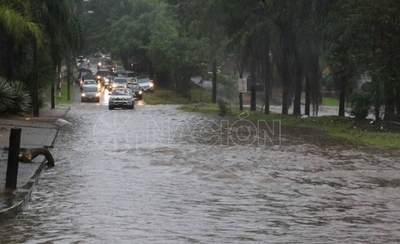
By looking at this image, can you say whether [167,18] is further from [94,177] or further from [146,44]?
[94,177]

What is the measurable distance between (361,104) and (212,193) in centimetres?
2582

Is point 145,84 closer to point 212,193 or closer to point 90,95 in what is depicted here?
point 90,95

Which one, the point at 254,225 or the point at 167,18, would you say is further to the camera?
the point at 167,18

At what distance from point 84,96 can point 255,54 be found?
28.7 m

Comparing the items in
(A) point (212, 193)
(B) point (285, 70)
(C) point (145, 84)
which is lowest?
(A) point (212, 193)

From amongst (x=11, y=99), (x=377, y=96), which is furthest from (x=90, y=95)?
(x=11, y=99)

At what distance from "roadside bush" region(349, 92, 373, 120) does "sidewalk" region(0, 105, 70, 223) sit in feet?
49.2

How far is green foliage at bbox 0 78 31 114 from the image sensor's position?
31469 mm

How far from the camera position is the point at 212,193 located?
16984 mm

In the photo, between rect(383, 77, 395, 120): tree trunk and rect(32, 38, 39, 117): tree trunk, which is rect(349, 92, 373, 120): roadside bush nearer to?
rect(383, 77, 395, 120): tree trunk

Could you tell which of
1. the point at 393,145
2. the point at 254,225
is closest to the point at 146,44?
the point at 393,145

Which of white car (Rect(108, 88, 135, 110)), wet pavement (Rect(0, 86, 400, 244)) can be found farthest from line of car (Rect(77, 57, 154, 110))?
wet pavement (Rect(0, 86, 400, 244))

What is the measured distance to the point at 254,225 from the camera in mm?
13312

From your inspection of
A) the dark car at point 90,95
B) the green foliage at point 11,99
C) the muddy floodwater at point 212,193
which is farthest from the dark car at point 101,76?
the muddy floodwater at point 212,193
